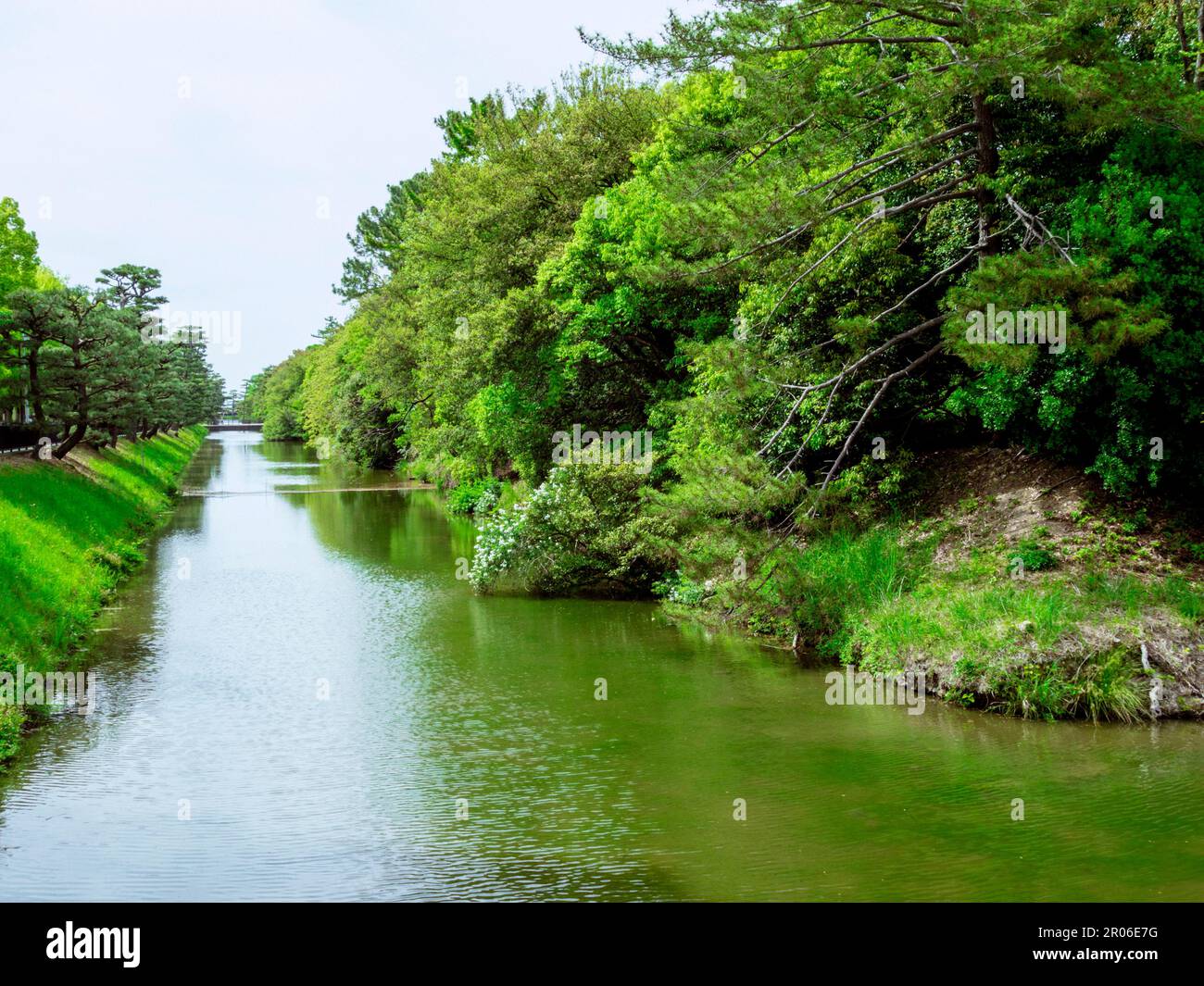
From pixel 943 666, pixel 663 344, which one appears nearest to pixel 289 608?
pixel 663 344

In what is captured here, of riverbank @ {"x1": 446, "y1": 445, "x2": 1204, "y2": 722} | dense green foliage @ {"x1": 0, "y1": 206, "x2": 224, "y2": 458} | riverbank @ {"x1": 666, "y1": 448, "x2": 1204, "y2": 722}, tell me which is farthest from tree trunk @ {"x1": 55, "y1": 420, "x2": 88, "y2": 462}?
riverbank @ {"x1": 666, "y1": 448, "x2": 1204, "y2": 722}

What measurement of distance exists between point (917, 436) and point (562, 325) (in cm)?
1188

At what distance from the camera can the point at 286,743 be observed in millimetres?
13148

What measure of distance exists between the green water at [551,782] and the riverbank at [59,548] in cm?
78

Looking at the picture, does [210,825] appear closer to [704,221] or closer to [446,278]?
[704,221]

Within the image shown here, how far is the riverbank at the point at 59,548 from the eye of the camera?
1580cm

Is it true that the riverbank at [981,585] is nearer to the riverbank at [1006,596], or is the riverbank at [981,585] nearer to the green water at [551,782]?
the riverbank at [1006,596]

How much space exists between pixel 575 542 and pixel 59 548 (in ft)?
33.0

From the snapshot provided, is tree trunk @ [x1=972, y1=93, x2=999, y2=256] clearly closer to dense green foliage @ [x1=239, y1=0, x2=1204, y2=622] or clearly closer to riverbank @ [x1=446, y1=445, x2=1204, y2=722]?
dense green foliage @ [x1=239, y1=0, x2=1204, y2=622]

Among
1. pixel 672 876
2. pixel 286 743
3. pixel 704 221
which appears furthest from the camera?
pixel 704 221

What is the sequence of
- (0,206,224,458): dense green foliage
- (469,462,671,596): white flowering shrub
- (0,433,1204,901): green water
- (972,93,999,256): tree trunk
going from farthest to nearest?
(0,206,224,458): dense green foliage, (469,462,671,596): white flowering shrub, (972,93,999,256): tree trunk, (0,433,1204,901): green water

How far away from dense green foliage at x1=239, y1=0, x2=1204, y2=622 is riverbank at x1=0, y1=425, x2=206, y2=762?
7812 mm

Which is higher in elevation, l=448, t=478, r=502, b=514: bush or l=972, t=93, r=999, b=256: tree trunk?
l=972, t=93, r=999, b=256: tree trunk

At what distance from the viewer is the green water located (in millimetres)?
9078
